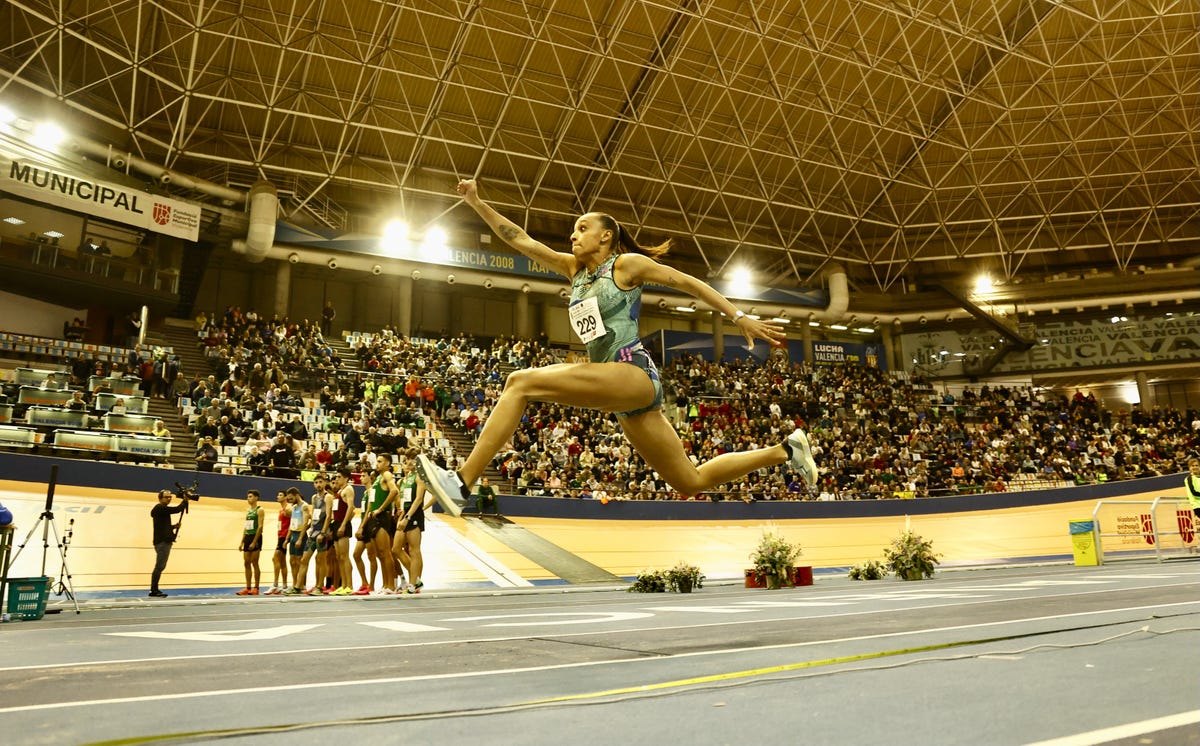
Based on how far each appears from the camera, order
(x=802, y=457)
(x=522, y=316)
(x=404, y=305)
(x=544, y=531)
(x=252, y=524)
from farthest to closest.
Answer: (x=522, y=316)
(x=404, y=305)
(x=544, y=531)
(x=252, y=524)
(x=802, y=457)

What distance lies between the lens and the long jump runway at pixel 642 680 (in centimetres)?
180

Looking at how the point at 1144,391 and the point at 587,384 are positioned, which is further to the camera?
the point at 1144,391

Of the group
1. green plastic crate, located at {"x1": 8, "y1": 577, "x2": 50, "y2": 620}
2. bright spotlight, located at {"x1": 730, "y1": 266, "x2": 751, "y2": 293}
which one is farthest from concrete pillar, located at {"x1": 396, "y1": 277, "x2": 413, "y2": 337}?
green plastic crate, located at {"x1": 8, "y1": 577, "x2": 50, "y2": 620}

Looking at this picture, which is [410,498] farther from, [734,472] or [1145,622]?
[1145,622]

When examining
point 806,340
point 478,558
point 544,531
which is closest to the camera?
point 478,558

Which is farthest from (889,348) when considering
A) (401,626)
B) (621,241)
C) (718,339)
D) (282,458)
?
(401,626)

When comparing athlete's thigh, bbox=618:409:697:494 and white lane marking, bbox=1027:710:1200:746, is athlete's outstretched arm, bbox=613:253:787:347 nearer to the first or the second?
athlete's thigh, bbox=618:409:697:494

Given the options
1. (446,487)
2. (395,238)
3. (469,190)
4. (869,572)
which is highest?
(395,238)

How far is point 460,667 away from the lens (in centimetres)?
292

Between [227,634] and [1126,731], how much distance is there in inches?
174

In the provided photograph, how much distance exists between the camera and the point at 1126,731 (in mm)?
1653

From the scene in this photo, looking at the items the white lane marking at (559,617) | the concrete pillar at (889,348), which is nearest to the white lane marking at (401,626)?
the white lane marking at (559,617)

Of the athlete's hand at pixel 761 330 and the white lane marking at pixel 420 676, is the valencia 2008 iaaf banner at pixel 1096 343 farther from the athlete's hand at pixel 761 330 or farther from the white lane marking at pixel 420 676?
the athlete's hand at pixel 761 330

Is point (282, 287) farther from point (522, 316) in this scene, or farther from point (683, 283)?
point (683, 283)
